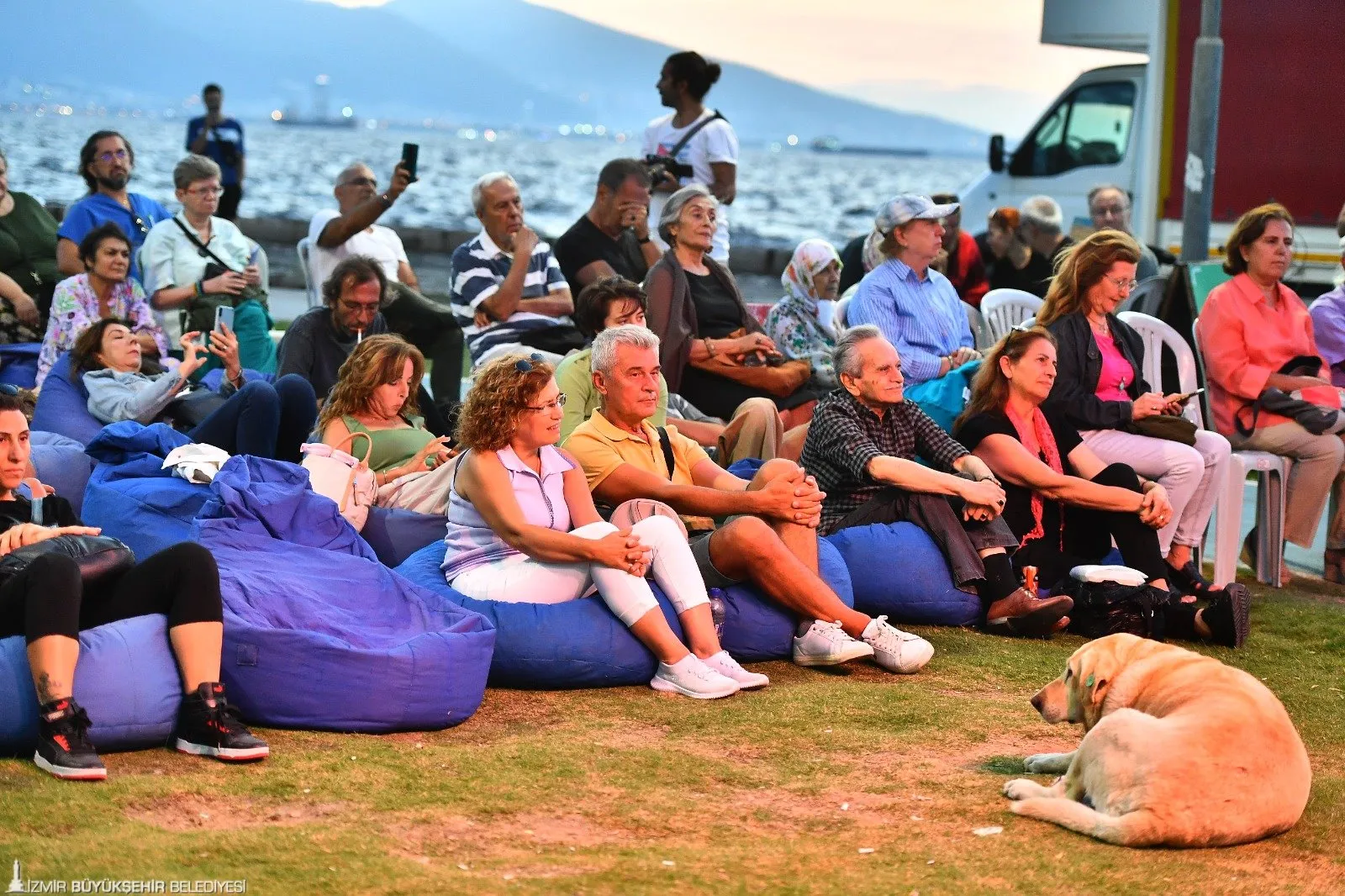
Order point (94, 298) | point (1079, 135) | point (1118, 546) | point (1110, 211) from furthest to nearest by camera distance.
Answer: point (1079, 135) < point (1110, 211) < point (94, 298) < point (1118, 546)

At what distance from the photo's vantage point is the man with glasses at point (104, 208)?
311 inches

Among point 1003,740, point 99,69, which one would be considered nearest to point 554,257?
point 1003,740

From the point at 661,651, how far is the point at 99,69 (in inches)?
7207

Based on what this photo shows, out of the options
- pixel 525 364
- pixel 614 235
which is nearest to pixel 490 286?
pixel 614 235

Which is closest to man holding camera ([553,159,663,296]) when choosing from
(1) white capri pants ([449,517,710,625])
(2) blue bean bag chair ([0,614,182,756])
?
(1) white capri pants ([449,517,710,625])

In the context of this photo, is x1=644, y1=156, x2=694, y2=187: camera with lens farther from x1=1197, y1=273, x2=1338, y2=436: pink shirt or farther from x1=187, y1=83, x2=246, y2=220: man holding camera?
x1=187, y1=83, x2=246, y2=220: man holding camera

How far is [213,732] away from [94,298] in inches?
142

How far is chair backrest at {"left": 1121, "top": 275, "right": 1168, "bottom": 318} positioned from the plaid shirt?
2298mm

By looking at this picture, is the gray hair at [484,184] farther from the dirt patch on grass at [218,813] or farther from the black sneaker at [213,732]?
the dirt patch on grass at [218,813]

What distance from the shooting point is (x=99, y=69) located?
570ft

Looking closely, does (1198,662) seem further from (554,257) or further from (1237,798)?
(554,257)

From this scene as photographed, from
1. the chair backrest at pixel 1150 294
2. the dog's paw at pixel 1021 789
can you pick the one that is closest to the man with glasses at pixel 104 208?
the chair backrest at pixel 1150 294

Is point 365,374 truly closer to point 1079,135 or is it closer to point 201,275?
point 201,275

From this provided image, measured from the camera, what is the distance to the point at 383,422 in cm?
623
